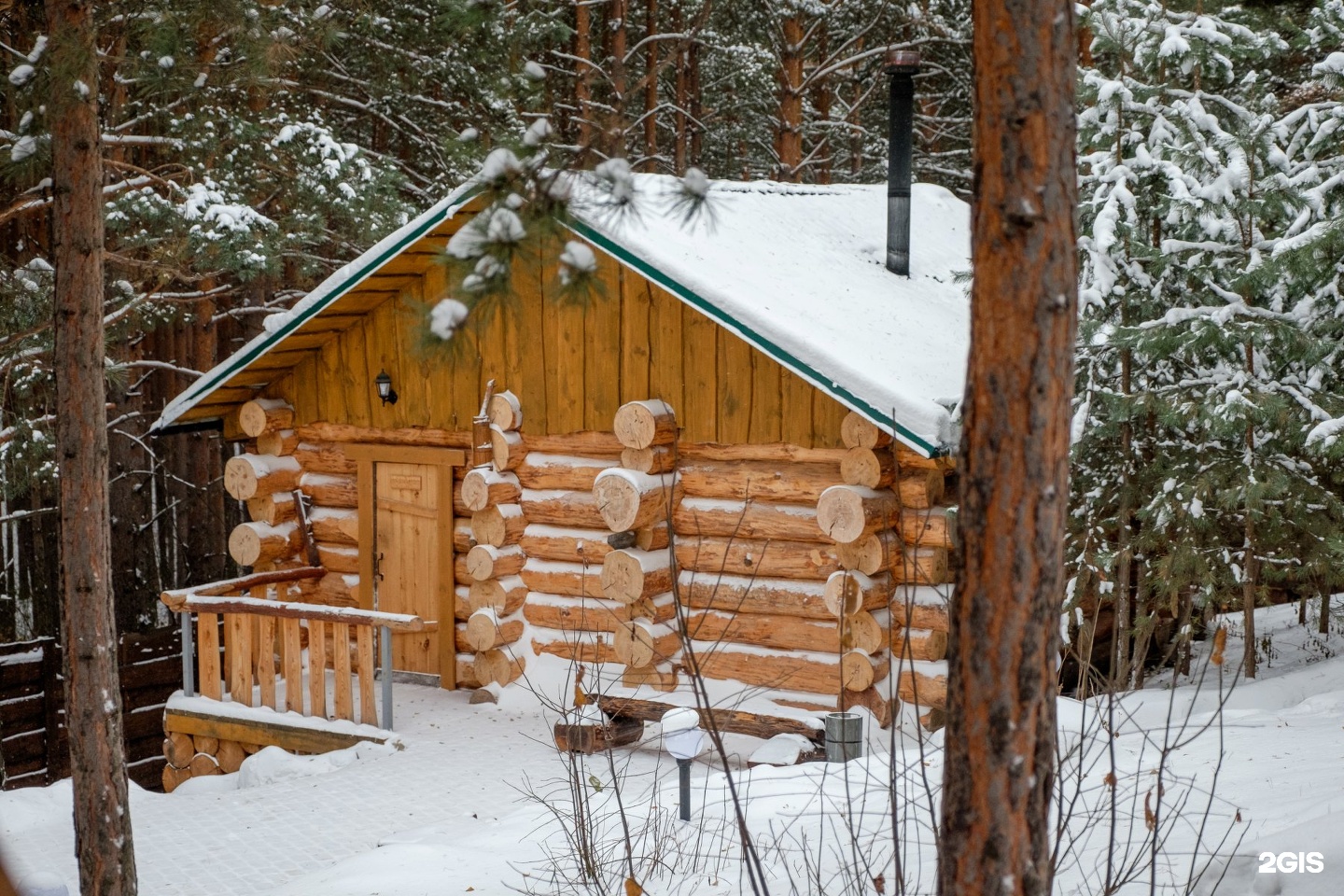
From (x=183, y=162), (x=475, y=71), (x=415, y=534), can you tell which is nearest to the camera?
(x=415, y=534)

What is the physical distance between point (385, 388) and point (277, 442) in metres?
1.62

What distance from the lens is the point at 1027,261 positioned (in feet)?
12.5

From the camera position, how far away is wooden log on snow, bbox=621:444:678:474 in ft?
34.4

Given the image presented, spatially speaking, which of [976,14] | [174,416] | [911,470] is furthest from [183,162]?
[976,14]

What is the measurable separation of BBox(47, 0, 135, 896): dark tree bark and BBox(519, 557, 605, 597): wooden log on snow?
14.6 feet

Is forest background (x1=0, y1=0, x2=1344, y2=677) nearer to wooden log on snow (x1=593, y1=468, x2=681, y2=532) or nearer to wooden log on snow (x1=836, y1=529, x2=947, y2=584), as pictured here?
wooden log on snow (x1=836, y1=529, x2=947, y2=584)

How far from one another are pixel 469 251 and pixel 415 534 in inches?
Answer: 328

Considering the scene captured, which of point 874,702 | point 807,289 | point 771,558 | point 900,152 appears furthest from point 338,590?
point 900,152

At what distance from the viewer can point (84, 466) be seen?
23.9ft

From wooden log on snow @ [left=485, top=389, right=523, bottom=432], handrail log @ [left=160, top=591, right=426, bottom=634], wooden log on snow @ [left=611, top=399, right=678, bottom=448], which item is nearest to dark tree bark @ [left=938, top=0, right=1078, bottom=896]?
wooden log on snow @ [left=611, top=399, right=678, bottom=448]

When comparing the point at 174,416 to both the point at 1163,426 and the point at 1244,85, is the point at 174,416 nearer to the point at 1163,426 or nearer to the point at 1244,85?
the point at 1163,426

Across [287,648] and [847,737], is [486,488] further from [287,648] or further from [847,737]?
[847,737]

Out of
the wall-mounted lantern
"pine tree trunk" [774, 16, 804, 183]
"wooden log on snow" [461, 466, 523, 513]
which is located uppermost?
"pine tree trunk" [774, 16, 804, 183]
